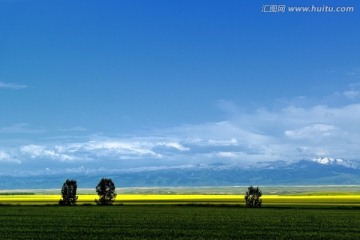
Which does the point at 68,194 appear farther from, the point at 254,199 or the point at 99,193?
the point at 254,199

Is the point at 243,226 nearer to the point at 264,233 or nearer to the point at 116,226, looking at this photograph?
the point at 264,233

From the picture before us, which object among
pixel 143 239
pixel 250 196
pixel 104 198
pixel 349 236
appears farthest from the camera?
pixel 104 198

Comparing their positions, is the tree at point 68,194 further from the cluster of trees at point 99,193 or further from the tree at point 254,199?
the tree at point 254,199

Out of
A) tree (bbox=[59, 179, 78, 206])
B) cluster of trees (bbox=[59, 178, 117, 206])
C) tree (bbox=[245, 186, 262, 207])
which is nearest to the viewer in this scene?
tree (bbox=[245, 186, 262, 207])

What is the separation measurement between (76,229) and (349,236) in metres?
23.4

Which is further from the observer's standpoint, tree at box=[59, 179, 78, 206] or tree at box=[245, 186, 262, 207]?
tree at box=[59, 179, 78, 206]

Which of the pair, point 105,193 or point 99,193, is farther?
point 99,193

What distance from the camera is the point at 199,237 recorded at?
142 feet

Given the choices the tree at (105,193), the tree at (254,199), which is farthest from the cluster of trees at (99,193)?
the tree at (254,199)

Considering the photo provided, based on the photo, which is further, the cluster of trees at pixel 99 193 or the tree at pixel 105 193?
the tree at pixel 105 193

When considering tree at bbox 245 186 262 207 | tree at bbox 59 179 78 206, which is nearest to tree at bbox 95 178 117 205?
tree at bbox 59 179 78 206

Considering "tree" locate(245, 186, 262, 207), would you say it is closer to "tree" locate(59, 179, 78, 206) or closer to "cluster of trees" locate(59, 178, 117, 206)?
"cluster of trees" locate(59, 178, 117, 206)

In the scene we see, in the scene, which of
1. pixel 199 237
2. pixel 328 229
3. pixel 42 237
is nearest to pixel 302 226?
pixel 328 229

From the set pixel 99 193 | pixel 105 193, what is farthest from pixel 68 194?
pixel 105 193
